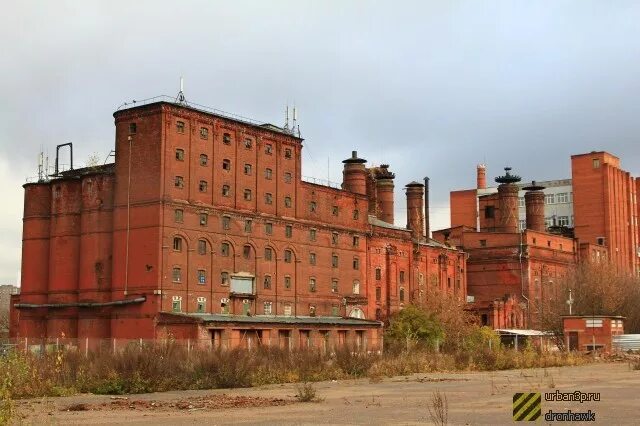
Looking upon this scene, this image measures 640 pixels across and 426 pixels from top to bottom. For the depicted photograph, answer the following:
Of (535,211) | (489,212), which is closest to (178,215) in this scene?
(535,211)

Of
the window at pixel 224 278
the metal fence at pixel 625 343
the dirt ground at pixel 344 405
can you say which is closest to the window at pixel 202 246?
the window at pixel 224 278

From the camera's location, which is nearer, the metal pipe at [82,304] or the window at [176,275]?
the metal pipe at [82,304]

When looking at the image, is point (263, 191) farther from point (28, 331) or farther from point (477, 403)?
point (477, 403)

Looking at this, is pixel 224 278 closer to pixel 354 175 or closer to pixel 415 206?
pixel 354 175

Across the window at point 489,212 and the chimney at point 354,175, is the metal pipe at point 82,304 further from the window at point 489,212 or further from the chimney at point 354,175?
the window at point 489,212

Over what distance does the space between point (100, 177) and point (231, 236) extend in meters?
9.94

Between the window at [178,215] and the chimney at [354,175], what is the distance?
22307mm

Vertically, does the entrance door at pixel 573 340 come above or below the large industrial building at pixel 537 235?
below

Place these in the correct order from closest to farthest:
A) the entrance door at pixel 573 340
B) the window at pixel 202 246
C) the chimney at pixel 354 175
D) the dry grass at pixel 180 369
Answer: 1. the dry grass at pixel 180 369
2. the entrance door at pixel 573 340
3. the window at pixel 202 246
4. the chimney at pixel 354 175

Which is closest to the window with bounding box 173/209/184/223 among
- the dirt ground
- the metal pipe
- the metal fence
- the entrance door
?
the metal pipe

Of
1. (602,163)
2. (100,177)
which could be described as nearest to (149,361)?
(100,177)

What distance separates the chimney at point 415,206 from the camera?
83.1m

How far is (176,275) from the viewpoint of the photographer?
56.8m

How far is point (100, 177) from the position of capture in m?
60.5
